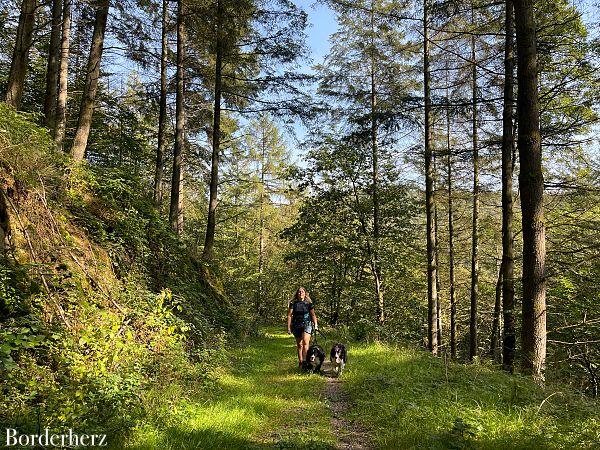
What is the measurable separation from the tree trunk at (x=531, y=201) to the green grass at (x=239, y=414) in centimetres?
349

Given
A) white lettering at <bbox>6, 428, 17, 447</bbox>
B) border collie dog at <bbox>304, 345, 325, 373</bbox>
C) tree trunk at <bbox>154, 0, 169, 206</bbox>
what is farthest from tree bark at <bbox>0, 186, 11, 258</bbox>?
tree trunk at <bbox>154, 0, 169, 206</bbox>

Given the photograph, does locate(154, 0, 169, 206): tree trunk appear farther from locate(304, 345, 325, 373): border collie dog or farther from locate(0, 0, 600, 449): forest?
locate(304, 345, 325, 373): border collie dog

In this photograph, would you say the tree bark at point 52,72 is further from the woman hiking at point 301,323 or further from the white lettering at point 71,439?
the white lettering at point 71,439

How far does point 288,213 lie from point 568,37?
73.7ft

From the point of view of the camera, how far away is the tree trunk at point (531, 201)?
5.76m

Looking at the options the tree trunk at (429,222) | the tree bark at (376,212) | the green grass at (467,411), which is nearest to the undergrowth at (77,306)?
the green grass at (467,411)

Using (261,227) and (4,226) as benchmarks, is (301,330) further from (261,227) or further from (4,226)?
(261,227)

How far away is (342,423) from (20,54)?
929cm

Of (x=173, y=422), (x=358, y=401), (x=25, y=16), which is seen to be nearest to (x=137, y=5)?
(x=25, y=16)

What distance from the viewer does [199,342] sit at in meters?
7.62

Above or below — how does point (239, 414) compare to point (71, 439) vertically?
below

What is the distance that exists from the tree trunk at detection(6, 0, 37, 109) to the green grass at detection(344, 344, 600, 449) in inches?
350

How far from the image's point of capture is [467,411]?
4.50m

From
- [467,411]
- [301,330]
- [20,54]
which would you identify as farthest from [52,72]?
[467,411]
